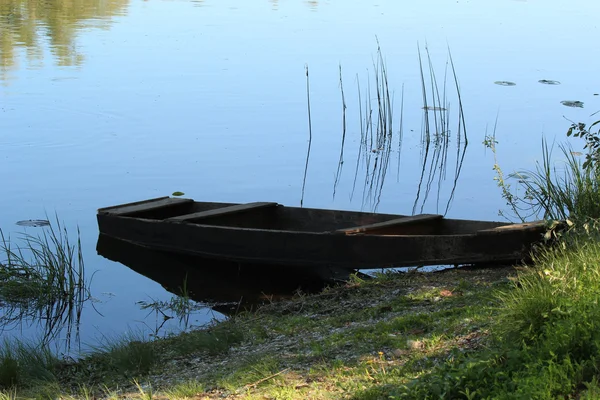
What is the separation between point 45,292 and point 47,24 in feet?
58.9

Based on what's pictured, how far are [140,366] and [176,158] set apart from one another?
783 cm

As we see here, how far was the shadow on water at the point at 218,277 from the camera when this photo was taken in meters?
8.60

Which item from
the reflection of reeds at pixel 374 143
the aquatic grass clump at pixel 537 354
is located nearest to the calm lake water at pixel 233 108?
the reflection of reeds at pixel 374 143

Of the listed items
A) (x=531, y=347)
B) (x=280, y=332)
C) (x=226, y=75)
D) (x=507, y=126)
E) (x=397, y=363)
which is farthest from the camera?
(x=226, y=75)

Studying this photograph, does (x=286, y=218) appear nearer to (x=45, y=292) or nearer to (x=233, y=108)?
(x=45, y=292)

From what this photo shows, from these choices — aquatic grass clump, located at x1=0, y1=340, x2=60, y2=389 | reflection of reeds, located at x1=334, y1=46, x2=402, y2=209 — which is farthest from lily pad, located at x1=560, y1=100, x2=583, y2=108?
aquatic grass clump, located at x1=0, y1=340, x2=60, y2=389

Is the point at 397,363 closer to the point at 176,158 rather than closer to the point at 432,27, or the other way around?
the point at 176,158

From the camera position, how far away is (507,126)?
50.2ft

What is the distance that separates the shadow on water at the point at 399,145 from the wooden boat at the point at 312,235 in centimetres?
263

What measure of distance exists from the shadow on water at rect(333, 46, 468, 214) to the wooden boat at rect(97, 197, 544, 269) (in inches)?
104

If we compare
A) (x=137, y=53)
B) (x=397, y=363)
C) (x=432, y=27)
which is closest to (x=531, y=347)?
(x=397, y=363)

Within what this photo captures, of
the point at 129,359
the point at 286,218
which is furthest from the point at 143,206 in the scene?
the point at 129,359

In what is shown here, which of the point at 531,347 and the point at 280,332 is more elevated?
the point at 531,347

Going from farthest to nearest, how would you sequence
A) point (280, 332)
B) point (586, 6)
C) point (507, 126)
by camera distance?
1. point (586, 6)
2. point (507, 126)
3. point (280, 332)
